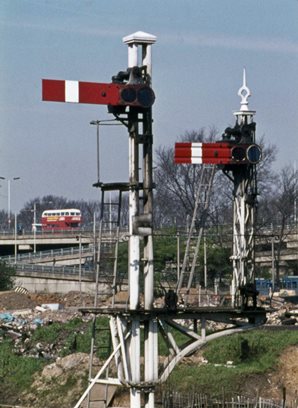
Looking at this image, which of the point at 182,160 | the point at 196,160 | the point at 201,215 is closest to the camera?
Result: the point at 182,160

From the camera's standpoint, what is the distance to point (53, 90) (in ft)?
80.5

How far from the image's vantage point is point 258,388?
1321 inches

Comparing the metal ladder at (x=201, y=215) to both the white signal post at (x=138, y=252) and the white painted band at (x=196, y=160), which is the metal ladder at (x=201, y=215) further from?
the white signal post at (x=138, y=252)

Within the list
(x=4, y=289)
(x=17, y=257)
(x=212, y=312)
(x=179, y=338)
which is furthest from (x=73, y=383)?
(x=17, y=257)

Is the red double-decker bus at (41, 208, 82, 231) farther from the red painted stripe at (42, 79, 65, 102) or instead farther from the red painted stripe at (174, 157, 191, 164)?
the red painted stripe at (42, 79, 65, 102)

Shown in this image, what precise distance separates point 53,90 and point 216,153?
12.8 ft

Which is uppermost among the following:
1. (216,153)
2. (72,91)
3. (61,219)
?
(72,91)

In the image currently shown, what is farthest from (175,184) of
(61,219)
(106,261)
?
(61,219)

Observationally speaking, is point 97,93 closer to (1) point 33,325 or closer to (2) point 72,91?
(2) point 72,91

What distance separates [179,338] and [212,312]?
1182 cm

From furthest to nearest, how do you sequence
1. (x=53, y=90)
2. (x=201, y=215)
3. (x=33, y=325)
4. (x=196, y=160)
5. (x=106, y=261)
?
(x=33, y=325) → (x=106, y=261) → (x=201, y=215) → (x=196, y=160) → (x=53, y=90)

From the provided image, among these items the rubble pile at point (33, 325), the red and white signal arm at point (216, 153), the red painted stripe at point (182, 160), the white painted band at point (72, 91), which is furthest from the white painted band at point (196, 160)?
the rubble pile at point (33, 325)

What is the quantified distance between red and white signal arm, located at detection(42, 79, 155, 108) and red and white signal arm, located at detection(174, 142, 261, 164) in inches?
67.6

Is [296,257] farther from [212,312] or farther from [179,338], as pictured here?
[212,312]
